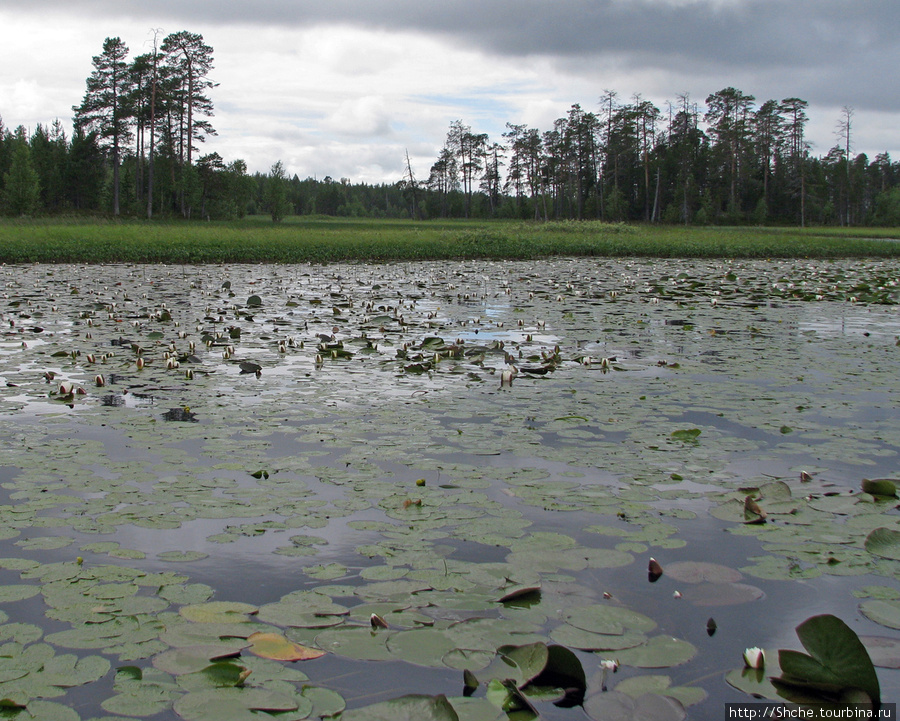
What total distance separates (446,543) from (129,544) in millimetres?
1227

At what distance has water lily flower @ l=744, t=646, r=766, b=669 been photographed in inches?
77.2

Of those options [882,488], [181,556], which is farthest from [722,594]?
[181,556]

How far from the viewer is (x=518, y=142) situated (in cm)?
7712

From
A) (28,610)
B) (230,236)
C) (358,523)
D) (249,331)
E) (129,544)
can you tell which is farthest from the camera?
(230,236)

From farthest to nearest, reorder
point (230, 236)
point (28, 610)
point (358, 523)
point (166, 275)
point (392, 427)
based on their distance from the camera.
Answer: point (230, 236) < point (166, 275) < point (392, 427) < point (358, 523) < point (28, 610)

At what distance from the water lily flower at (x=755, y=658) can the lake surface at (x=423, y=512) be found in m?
0.07

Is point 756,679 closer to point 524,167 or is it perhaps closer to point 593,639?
point 593,639

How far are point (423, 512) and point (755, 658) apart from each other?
1.45 meters

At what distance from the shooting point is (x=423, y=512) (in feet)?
9.95

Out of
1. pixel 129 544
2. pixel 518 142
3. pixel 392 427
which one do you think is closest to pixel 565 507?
pixel 392 427

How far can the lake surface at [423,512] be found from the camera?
6.56 ft

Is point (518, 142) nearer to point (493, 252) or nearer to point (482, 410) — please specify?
point (493, 252)

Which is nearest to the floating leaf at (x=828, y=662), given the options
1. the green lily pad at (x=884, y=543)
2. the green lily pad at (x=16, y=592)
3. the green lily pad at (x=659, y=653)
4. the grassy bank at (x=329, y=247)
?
the green lily pad at (x=659, y=653)

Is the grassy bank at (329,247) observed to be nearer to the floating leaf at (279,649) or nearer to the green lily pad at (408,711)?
the floating leaf at (279,649)
